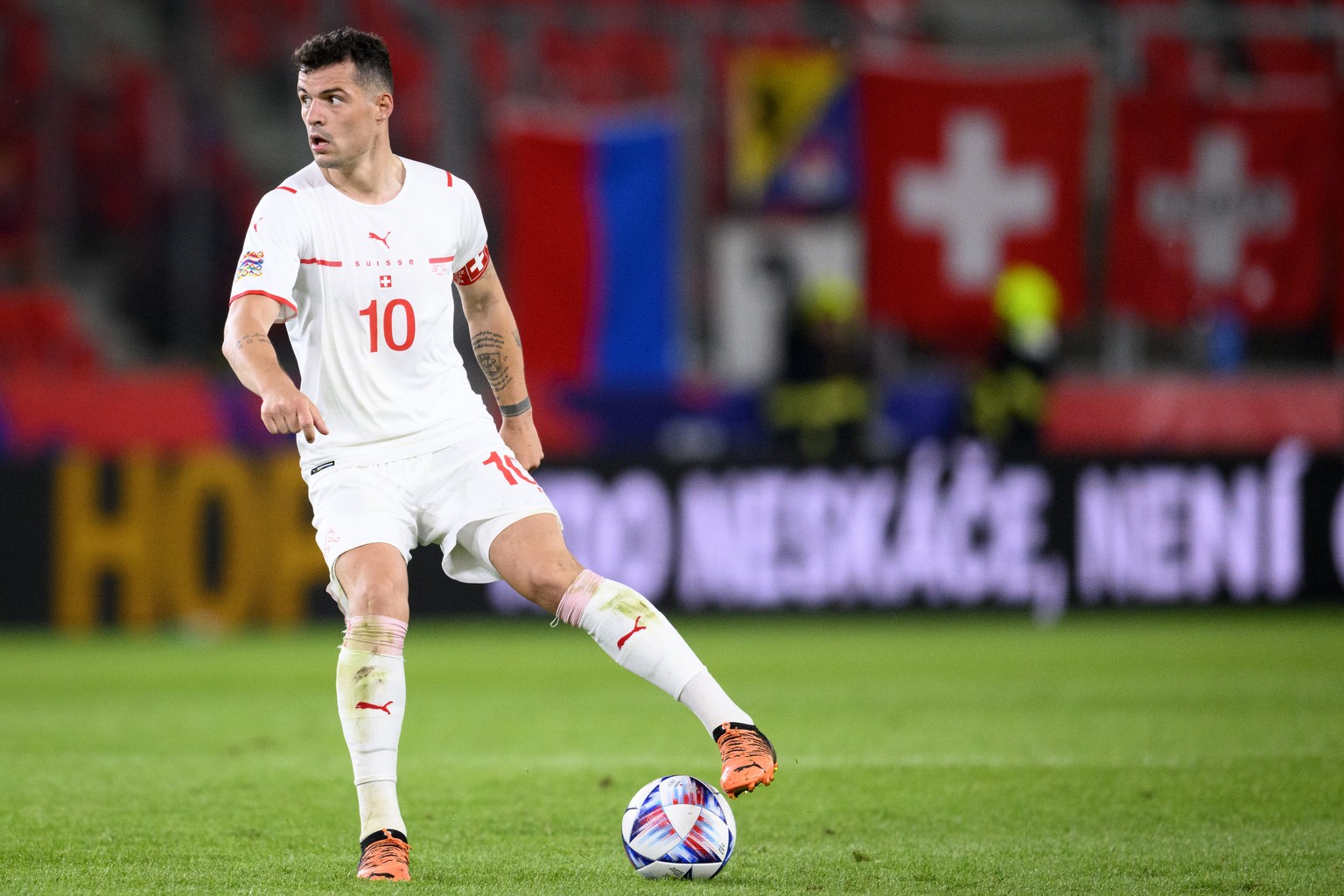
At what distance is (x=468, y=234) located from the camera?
504 centimetres

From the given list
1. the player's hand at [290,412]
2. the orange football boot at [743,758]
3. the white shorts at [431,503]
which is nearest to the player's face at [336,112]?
the player's hand at [290,412]

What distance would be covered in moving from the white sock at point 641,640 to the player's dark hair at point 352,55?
1380 millimetres

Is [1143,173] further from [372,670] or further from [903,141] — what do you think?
[372,670]

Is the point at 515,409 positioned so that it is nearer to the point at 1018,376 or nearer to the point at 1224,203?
the point at 1018,376

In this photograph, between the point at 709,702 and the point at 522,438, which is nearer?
the point at 709,702

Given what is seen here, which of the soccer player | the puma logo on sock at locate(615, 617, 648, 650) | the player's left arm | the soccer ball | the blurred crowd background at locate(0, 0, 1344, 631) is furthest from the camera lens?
the blurred crowd background at locate(0, 0, 1344, 631)

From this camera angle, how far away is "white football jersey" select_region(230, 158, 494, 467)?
15.6 feet

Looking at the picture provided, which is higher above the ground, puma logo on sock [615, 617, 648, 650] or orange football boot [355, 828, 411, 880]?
puma logo on sock [615, 617, 648, 650]

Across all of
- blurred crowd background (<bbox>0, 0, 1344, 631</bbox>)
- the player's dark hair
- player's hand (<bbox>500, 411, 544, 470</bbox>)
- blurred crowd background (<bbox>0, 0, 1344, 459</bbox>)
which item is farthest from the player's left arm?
blurred crowd background (<bbox>0, 0, 1344, 459</bbox>)

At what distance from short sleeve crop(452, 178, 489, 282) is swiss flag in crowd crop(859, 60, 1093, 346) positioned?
910 cm

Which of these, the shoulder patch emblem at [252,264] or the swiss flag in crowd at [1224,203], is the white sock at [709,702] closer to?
the shoulder patch emblem at [252,264]

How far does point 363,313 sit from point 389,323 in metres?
0.07

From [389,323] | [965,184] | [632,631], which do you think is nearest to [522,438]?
[389,323]

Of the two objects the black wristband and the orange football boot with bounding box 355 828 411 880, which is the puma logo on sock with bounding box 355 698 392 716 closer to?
the orange football boot with bounding box 355 828 411 880
